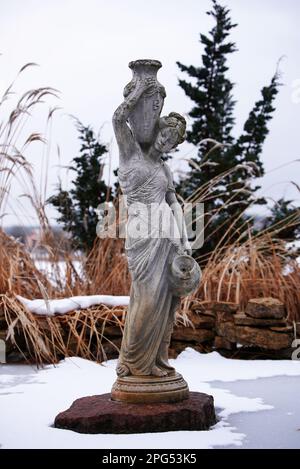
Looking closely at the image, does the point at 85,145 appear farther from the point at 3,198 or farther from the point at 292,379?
the point at 292,379

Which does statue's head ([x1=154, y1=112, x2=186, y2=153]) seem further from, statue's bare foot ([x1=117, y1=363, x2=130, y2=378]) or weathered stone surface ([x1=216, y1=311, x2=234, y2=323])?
weathered stone surface ([x1=216, y1=311, x2=234, y2=323])

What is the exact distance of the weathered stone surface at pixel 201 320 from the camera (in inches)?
240

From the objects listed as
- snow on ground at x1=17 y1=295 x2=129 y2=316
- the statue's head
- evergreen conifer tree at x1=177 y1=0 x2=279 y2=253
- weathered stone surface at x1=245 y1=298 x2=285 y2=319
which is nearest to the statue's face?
the statue's head

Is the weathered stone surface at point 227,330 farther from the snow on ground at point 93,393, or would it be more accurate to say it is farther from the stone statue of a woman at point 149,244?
the stone statue of a woman at point 149,244

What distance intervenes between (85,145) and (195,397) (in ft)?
17.9

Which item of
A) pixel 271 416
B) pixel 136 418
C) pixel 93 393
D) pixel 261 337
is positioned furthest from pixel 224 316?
pixel 136 418

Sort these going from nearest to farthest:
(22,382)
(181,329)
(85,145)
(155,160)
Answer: (155,160) < (22,382) < (181,329) < (85,145)

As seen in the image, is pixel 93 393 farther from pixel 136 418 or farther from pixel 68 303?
pixel 68 303

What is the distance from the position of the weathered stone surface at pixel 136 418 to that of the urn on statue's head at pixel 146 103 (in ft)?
4.86

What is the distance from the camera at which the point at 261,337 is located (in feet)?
19.1

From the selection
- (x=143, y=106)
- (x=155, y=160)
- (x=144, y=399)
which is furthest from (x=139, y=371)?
(x=143, y=106)

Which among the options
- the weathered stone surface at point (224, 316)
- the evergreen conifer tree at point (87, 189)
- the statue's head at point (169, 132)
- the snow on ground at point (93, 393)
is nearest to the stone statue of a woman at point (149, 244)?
the statue's head at point (169, 132)

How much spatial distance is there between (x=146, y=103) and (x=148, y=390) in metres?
1.60

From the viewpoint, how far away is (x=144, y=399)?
12.2 feet
